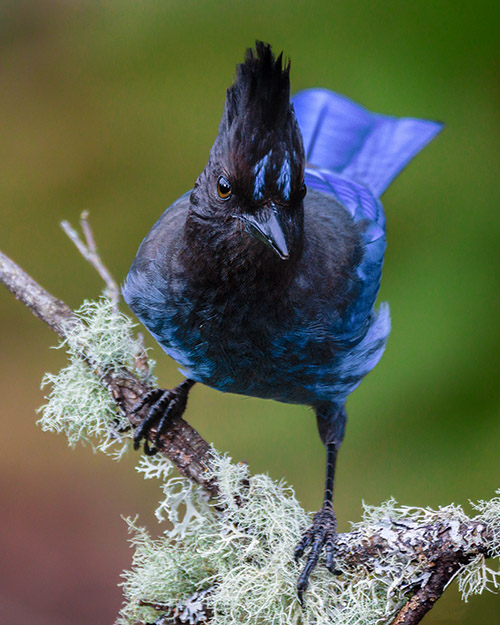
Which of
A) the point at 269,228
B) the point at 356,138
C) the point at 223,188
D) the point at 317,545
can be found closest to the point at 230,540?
the point at 317,545

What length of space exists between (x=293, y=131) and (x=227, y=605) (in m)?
1.10

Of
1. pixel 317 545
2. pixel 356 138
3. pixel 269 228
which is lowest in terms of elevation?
pixel 317 545

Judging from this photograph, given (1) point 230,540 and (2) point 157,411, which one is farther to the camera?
(2) point 157,411

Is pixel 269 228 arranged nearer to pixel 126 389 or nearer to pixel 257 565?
pixel 126 389

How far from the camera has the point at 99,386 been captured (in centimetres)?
216

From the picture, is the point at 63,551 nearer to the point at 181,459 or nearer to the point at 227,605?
the point at 181,459

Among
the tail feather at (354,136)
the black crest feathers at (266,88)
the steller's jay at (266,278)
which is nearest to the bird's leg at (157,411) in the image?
the steller's jay at (266,278)

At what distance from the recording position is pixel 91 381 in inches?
85.0

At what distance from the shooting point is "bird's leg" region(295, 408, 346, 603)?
6.11 feet

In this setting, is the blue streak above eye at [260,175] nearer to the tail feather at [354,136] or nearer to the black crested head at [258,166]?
the black crested head at [258,166]

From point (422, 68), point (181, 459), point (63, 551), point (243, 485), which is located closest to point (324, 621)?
point (243, 485)

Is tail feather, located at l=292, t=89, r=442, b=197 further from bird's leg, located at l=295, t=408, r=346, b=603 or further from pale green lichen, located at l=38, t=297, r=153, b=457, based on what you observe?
pale green lichen, located at l=38, t=297, r=153, b=457

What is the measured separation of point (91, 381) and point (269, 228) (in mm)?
720

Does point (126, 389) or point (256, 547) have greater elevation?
point (126, 389)
